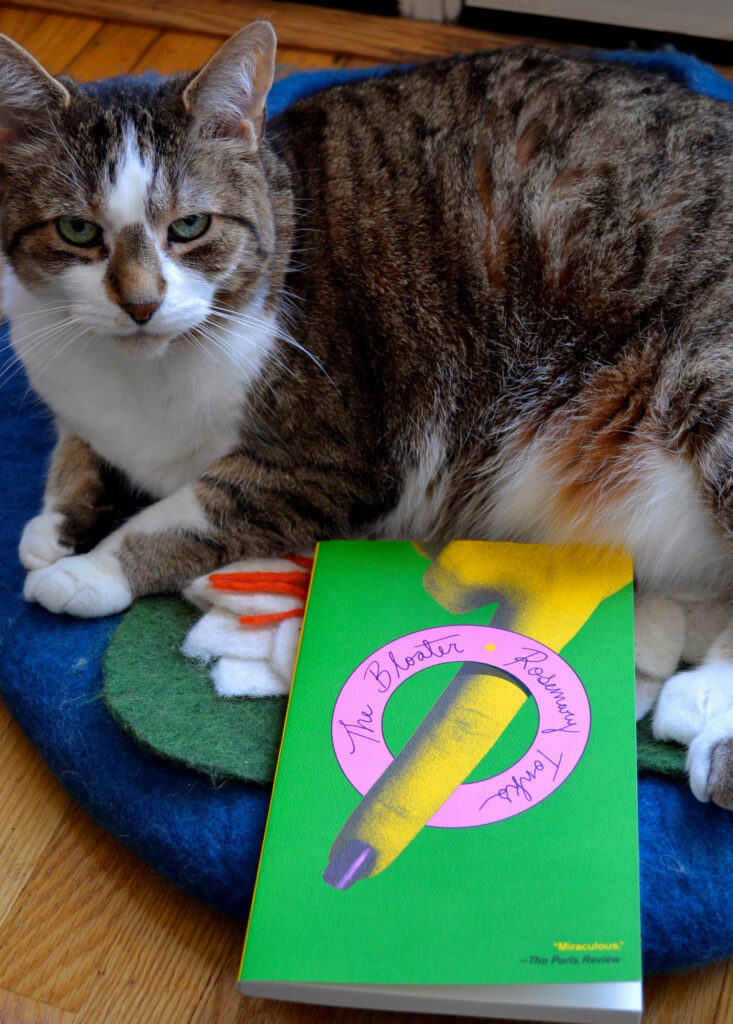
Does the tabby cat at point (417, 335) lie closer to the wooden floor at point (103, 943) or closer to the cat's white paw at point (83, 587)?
the cat's white paw at point (83, 587)

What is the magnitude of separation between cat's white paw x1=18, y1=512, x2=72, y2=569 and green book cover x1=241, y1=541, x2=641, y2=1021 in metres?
0.35

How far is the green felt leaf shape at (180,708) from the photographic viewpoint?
3.59 ft

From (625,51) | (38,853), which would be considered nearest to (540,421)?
(38,853)

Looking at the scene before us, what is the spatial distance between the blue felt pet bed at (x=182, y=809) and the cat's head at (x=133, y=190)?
405 millimetres

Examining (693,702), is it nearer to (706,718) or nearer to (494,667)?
(706,718)

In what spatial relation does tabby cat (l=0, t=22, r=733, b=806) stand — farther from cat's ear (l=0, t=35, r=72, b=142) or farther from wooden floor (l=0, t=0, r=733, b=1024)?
wooden floor (l=0, t=0, r=733, b=1024)

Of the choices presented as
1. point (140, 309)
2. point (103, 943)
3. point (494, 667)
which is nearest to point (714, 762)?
point (494, 667)

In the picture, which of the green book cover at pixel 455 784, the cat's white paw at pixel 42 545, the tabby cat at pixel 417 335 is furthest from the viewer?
the cat's white paw at pixel 42 545

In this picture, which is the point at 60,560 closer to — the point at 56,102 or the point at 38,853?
the point at 38,853

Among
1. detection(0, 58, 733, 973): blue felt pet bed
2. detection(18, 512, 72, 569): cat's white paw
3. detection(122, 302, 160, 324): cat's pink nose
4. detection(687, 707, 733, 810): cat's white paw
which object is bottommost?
detection(0, 58, 733, 973): blue felt pet bed

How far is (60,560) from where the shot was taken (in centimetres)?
129

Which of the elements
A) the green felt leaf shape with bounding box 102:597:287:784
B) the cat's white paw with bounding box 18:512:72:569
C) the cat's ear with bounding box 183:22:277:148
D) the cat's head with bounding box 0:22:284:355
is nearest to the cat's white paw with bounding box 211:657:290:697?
the green felt leaf shape with bounding box 102:597:287:784

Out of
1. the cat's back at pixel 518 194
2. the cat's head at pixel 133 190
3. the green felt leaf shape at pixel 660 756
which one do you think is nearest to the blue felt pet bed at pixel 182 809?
the green felt leaf shape at pixel 660 756

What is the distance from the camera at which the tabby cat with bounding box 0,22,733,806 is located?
1.15 meters
